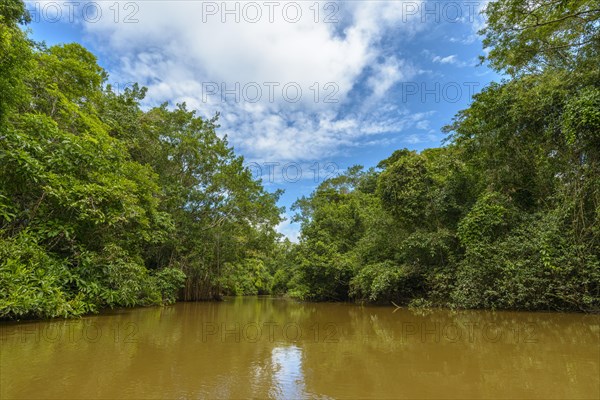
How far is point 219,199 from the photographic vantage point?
55.3ft

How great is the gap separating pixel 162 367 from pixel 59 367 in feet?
3.10

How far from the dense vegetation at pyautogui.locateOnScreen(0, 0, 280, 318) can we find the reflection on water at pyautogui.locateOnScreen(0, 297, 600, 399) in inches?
61.6

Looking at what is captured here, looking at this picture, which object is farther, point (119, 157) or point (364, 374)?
point (119, 157)

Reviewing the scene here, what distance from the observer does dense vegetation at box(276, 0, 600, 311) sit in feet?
26.4

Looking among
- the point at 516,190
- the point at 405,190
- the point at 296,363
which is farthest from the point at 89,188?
the point at 516,190

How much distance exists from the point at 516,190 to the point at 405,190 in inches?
130

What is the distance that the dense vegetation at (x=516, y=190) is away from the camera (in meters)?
8.05

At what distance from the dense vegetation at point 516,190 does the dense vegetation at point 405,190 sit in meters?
0.04

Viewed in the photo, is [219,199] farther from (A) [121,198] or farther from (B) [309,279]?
(A) [121,198]

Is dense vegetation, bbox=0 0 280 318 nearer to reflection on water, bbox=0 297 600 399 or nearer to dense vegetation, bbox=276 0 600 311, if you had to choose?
reflection on water, bbox=0 297 600 399

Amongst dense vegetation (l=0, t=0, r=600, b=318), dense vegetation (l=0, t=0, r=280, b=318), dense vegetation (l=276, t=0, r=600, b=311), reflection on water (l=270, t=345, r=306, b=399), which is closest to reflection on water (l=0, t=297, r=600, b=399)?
reflection on water (l=270, t=345, r=306, b=399)

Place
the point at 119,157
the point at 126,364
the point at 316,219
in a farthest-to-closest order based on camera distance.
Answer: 1. the point at 316,219
2. the point at 119,157
3. the point at 126,364

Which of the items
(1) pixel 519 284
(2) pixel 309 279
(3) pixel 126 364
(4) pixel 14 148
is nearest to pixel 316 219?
(2) pixel 309 279

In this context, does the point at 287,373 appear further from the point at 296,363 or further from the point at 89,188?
the point at 89,188
